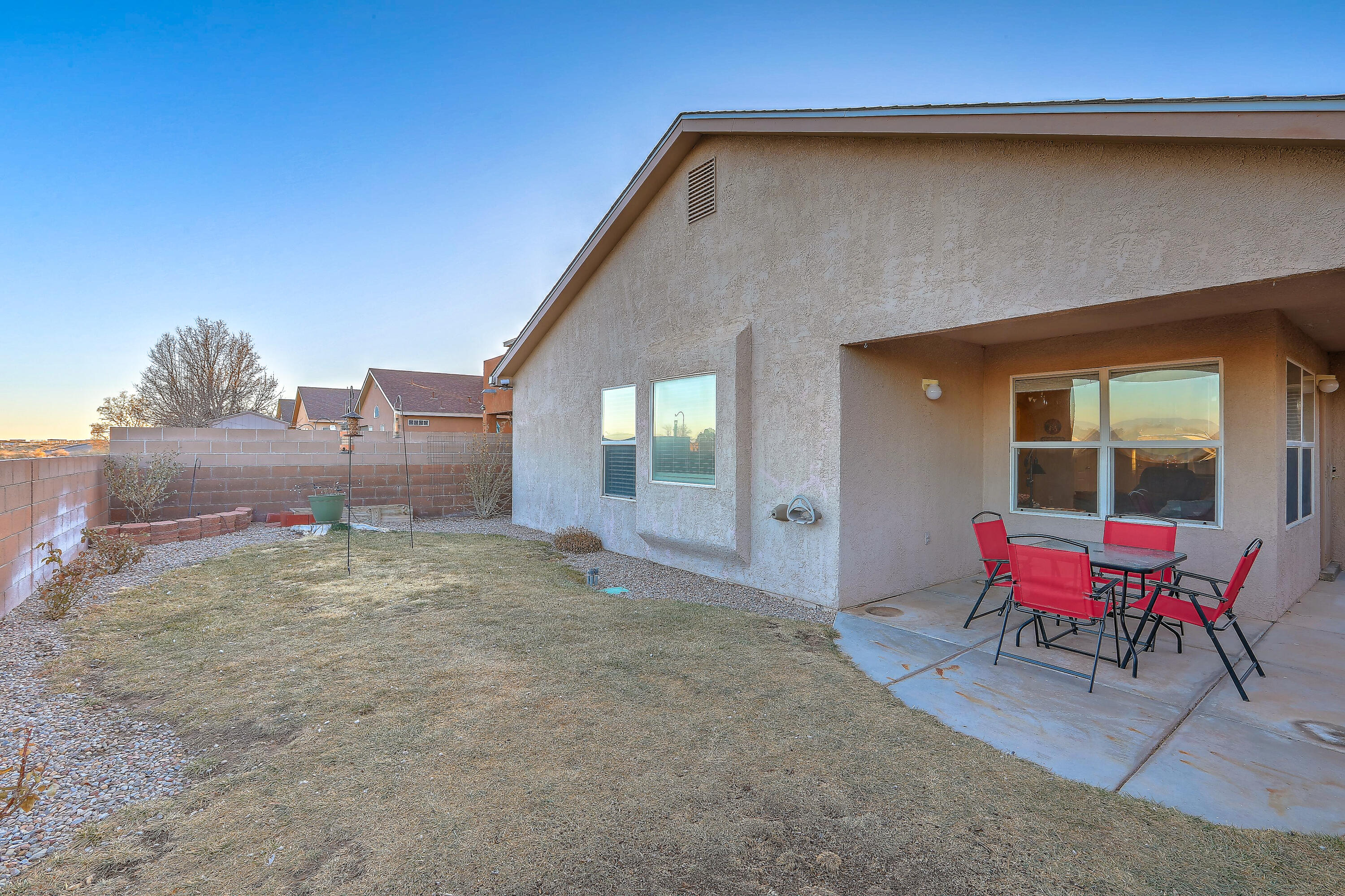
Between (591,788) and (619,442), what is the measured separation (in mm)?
6436

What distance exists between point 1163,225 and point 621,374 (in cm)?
644

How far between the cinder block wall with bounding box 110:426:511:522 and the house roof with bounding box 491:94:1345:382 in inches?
312

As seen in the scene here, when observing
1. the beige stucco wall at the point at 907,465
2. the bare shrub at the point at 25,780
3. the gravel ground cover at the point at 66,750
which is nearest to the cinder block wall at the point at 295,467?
the gravel ground cover at the point at 66,750

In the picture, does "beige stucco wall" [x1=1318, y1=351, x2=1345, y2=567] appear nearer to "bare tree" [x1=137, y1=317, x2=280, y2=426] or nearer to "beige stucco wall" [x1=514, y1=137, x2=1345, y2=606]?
"beige stucco wall" [x1=514, y1=137, x2=1345, y2=606]

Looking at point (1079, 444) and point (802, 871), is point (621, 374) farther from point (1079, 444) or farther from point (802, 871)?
point (802, 871)

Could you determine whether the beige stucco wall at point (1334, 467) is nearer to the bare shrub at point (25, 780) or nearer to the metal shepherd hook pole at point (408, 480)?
the bare shrub at point (25, 780)

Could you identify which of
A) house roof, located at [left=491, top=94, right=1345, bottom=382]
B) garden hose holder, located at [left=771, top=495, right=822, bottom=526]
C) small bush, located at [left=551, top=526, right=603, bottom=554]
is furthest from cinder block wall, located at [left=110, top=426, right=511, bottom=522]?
house roof, located at [left=491, top=94, right=1345, bottom=382]

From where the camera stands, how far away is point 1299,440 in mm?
6125

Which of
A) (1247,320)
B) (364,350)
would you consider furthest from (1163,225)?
(364,350)

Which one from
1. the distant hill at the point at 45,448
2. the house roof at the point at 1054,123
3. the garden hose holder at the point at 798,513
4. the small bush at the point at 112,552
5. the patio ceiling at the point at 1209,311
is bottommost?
the small bush at the point at 112,552

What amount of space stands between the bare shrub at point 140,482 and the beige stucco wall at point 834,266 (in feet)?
25.1

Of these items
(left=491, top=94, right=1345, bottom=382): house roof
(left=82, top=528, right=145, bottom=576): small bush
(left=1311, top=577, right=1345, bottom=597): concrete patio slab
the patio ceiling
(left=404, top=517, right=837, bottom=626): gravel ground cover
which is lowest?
(left=404, top=517, right=837, bottom=626): gravel ground cover

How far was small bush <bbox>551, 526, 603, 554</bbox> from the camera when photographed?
930 centimetres

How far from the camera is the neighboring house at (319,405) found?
35.8 m
